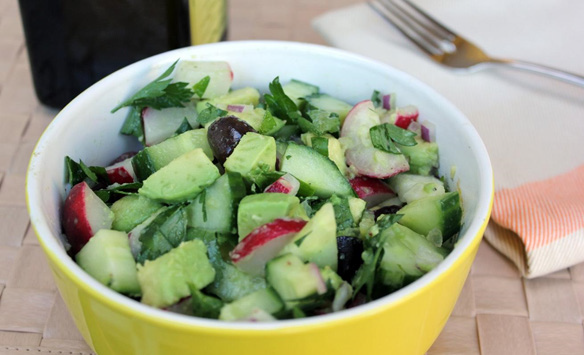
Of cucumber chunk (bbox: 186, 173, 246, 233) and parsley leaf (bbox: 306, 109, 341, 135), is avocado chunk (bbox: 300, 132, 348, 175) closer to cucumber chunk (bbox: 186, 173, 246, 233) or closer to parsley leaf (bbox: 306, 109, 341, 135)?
parsley leaf (bbox: 306, 109, 341, 135)

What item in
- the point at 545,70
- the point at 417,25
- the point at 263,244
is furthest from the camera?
the point at 417,25

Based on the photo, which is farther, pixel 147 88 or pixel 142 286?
pixel 147 88

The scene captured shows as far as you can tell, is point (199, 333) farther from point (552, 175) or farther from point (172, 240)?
point (552, 175)

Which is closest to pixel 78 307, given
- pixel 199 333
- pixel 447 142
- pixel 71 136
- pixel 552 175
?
pixel 199 333

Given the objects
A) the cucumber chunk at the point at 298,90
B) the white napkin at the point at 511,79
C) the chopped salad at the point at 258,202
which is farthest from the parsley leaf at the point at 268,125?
the white napkin at the point at 511,79


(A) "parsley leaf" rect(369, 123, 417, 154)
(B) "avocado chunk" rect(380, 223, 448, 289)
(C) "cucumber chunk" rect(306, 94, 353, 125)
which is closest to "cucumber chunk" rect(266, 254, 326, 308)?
(B) "avocado chunk" rect(380, 223, 448, 289)

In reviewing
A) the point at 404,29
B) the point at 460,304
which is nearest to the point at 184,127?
the point at 460,304

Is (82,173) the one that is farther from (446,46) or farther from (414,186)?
(446,46)
